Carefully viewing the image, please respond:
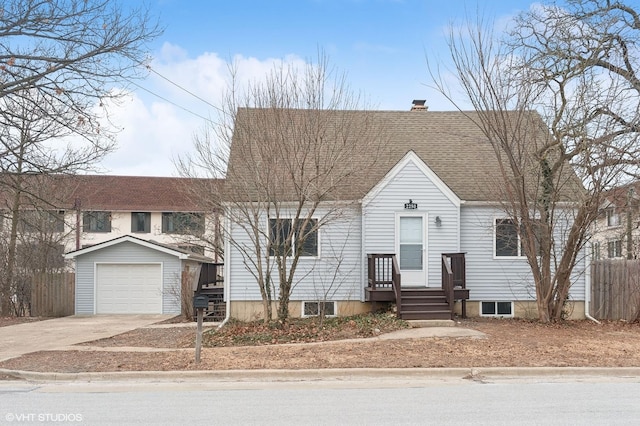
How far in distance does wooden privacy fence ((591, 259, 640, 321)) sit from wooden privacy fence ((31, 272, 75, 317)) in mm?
19946

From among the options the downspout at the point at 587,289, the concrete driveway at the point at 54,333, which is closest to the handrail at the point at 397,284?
the downspout at the point at 587,289

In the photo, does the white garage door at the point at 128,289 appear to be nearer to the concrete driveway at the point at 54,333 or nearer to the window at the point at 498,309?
the concrete driveway at the point at 54,333

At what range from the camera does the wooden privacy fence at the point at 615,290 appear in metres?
18.4

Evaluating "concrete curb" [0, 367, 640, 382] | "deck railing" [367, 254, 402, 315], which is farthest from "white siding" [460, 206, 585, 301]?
"concrete curb" [0, 367, 640, 382]

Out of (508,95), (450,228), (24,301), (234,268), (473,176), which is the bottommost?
(24,301)

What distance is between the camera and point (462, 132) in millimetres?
21328

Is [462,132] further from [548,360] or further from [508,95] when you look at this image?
[548,360]

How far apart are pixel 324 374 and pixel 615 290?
1230 cm

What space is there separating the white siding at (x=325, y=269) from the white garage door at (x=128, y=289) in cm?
956

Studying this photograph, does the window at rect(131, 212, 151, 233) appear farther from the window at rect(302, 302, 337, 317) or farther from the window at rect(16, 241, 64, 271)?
the window at rect(302, 302, 337, 317)

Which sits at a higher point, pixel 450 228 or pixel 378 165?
pixel 378 165

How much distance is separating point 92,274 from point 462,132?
53.4 feet

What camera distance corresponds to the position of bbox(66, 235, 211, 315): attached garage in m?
26.3

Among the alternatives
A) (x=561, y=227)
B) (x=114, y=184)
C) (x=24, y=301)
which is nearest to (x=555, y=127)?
(x=561, y=227)
